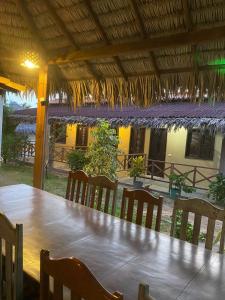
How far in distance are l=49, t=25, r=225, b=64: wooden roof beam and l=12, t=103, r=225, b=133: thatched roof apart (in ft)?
11.6

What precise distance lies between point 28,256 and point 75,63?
11.9 feet

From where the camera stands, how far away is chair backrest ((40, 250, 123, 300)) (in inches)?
38.1

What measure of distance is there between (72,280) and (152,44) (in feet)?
9.97

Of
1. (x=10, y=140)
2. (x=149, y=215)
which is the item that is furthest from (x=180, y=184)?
(x=10, y=140)

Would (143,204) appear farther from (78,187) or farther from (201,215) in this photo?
(78,187)

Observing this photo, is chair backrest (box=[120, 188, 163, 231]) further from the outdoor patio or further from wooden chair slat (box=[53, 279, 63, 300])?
wooden chair slat (box=[53, 279, 63, 300])

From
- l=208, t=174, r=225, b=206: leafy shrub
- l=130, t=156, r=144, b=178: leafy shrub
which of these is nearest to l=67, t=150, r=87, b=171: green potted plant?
l=130, t=156, r=144, b=178: leafy shrub

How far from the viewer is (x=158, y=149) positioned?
35.5 feet

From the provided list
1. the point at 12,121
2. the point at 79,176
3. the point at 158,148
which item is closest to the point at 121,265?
the point at 79,176

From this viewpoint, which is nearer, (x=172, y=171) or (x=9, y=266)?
(x=9, y=266)

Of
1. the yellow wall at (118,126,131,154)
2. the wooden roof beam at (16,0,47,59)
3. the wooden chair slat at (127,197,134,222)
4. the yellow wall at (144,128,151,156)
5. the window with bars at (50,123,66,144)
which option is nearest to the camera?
the wooden chair slat at (127,197,134,222)

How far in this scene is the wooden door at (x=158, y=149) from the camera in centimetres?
1035

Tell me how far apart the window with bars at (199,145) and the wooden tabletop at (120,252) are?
744 cm

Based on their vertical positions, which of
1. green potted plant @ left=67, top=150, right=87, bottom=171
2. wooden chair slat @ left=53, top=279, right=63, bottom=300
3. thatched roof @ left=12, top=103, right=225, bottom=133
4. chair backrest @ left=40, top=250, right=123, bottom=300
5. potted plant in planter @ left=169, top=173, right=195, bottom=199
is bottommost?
potted plant in planter @ left=169, top=173, right=195, bottom=199
